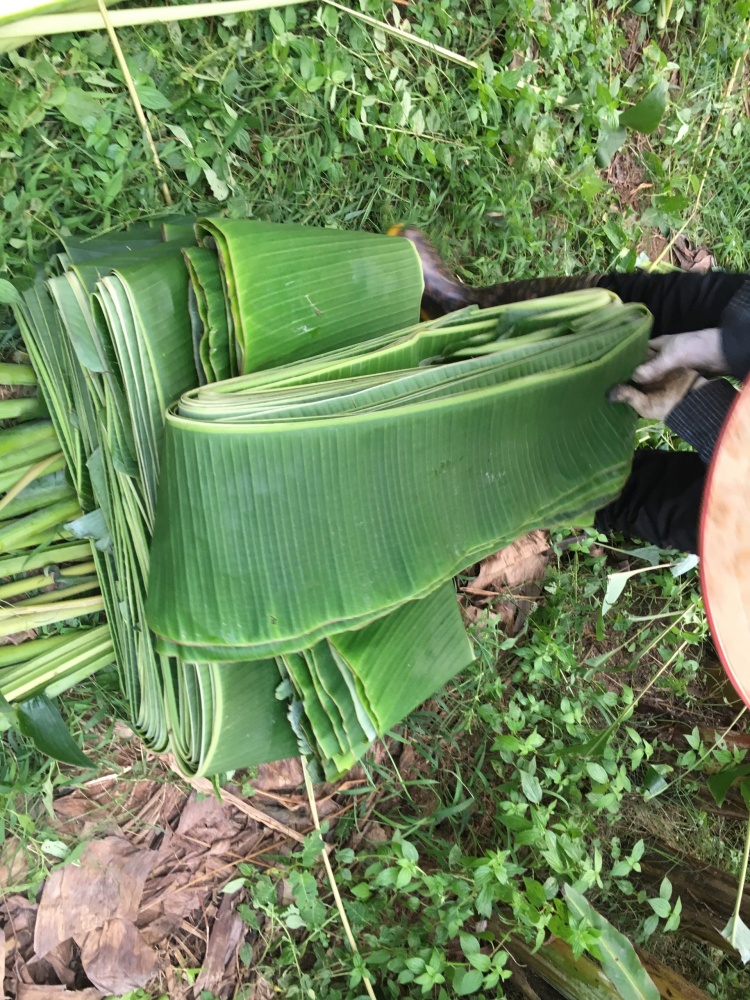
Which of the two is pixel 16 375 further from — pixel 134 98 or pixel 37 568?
pixel 134 98

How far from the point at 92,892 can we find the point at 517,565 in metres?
1.12

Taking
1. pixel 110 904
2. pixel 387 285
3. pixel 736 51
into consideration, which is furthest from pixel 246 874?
pixel 736 51

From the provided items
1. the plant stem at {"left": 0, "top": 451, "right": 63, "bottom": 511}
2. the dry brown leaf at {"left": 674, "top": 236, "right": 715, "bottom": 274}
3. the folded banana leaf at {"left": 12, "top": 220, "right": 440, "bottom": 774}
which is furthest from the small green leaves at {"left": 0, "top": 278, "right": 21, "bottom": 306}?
the dry brown leaf at {"left": 674, "top": 236, "right": 715, "bottom": 274}

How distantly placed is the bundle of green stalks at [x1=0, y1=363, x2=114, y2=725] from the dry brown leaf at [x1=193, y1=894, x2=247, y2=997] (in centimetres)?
61

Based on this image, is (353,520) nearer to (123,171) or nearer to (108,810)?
(123,171)

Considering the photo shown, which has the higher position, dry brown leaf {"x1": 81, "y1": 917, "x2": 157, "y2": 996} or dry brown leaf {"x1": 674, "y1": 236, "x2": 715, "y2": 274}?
dry brown leaf {"x1": 674, "y1": 236, "x2": 715, "y2": 274}

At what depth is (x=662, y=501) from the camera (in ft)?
4.26

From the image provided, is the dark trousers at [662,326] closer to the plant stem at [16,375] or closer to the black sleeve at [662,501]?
the black sleeve at [662,501]

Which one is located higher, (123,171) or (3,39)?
(3,39)

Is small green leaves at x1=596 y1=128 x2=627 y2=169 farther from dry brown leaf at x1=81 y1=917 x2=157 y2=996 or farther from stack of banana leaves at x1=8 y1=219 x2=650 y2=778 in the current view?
dry brown leaf at x1=81 y1=917 x2=157 y2=996

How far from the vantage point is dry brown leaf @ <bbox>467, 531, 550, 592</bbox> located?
65.3 inches

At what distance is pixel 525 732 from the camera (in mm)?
1683

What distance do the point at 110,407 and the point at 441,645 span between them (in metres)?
0.63

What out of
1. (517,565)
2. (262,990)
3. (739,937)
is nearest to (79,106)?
(517,565)
